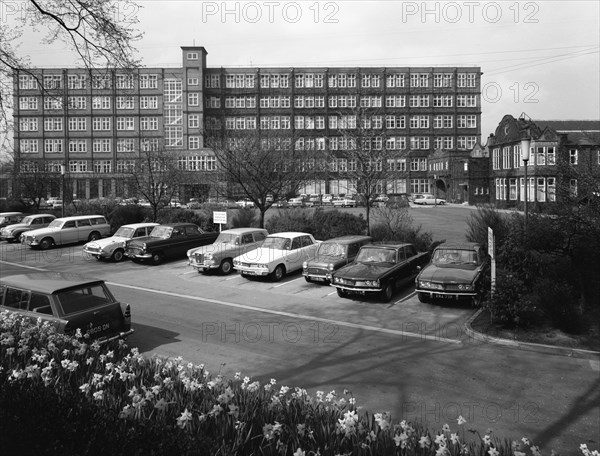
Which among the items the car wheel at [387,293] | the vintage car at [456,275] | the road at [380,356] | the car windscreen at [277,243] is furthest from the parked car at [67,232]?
the vintage car at [456,275]

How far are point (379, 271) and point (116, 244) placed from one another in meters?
13.2

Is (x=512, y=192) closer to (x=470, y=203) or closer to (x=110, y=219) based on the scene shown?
(x=470, y=203)

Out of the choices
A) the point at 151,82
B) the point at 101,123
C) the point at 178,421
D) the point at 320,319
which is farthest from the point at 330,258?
the point at 101,123

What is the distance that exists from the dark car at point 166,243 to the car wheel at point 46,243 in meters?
7.17

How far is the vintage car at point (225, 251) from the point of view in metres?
19.3

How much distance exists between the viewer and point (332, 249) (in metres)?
17.8

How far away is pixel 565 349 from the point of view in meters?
10.2

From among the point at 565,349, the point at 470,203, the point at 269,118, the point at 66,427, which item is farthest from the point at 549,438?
the point at 269,118

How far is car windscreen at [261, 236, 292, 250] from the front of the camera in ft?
62.4

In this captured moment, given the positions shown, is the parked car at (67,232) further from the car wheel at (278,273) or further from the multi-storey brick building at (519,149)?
the multi-storey brick building at (519,149)

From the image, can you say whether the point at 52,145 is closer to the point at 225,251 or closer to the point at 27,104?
the point at 27,104

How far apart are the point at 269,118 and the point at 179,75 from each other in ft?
52.9

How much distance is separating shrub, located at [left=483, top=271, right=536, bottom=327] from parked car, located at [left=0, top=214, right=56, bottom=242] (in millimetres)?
27561

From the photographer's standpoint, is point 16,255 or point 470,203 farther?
point 470,203
